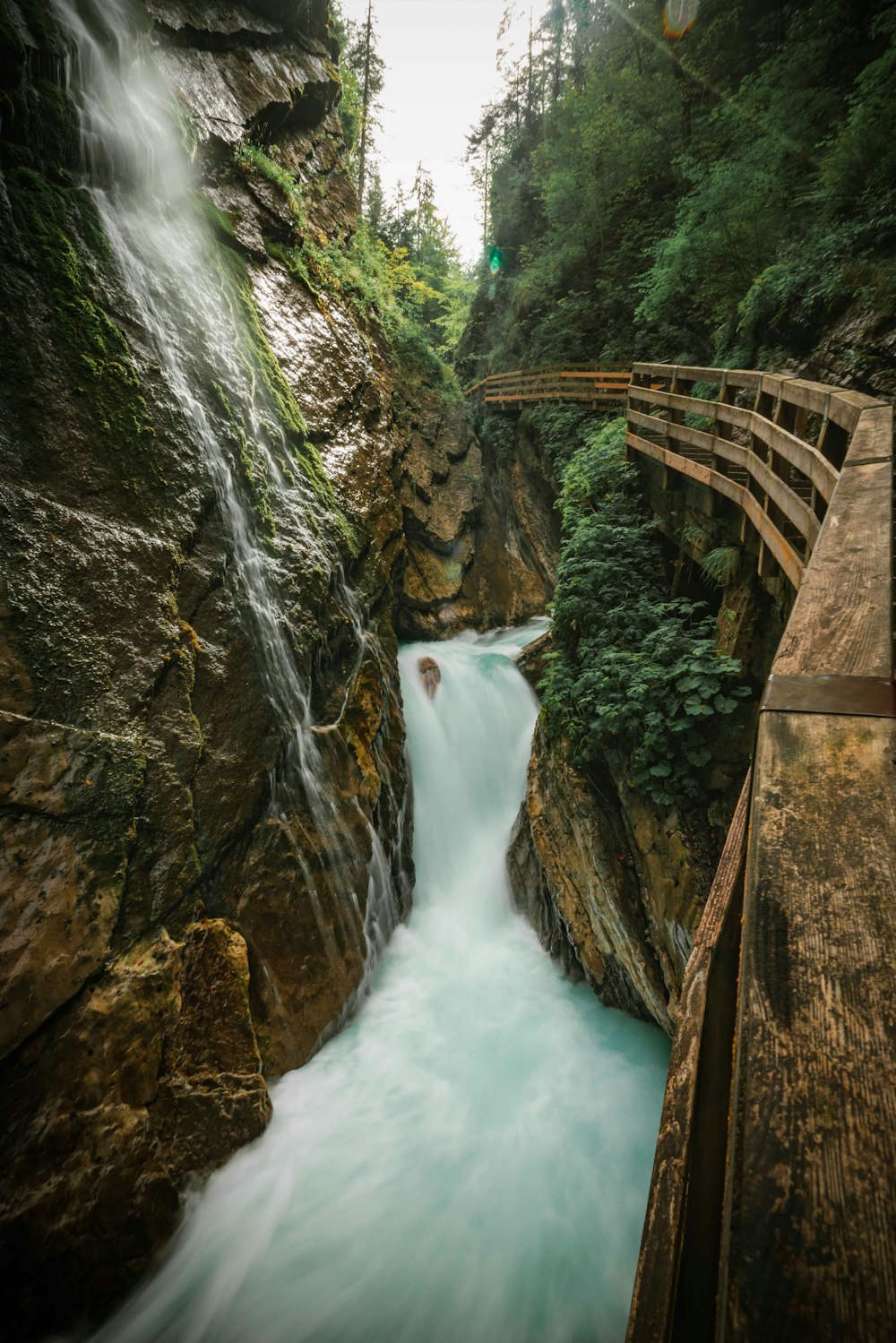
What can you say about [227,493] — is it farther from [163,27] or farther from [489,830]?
[163,27]

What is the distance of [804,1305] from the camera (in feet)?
1.64

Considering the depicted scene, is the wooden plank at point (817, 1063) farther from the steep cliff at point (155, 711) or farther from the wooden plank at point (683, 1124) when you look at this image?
the steep cliff at point (155, 711)

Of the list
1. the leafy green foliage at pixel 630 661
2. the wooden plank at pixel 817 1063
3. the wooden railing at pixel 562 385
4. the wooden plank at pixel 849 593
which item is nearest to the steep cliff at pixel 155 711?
the leafy green foliage at pixel 630 661

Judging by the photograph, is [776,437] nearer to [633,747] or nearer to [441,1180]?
[633,747]

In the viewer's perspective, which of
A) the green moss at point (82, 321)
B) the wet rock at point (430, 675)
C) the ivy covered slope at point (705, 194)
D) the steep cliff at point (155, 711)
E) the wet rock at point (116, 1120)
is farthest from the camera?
the wet rock at point (430, 675)

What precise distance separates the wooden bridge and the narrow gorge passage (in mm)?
4561

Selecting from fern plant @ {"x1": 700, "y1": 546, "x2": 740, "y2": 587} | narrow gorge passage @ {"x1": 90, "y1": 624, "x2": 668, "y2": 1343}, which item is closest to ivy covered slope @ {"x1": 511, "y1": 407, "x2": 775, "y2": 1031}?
fern plant @ {"x1": 700, "y1": 546, "x2": 740, "y2": 587}

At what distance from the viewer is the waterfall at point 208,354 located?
196 inches

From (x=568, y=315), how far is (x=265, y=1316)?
1939cm

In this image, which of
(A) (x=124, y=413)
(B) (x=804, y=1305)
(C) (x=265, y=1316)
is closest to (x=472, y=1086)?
(C) (x=265, y=1316)

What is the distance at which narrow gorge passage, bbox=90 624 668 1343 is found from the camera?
3.60 m

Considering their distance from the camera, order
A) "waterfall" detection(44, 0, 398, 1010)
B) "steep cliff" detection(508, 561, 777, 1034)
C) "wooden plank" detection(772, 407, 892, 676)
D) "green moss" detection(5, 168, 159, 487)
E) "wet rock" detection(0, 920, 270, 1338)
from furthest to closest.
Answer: "waterfall" detection(44, 0, 398, 1010) < "steep cliff" detection(508, 561, 777, 1034) < "green moss" detection(5, 168, 159, 487) < "wet rock" detection(0, 920, 270, 1338) < "wooden plank" detection(772, 407, 892, 676)

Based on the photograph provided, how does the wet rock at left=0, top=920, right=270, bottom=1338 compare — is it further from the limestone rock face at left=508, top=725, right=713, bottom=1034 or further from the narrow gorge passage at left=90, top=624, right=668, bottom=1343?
the limestone rock face at left=508, top=725, right=713, bottom=1034

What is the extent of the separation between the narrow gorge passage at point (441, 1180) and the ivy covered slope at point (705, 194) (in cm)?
686
